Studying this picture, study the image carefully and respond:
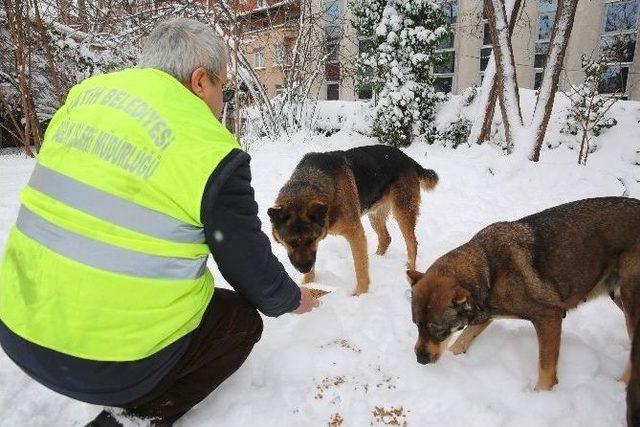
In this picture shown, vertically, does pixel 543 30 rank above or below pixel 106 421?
above

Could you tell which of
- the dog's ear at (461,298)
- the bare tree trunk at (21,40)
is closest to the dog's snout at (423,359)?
the dog's ear at (461,298)

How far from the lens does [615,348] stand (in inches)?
117

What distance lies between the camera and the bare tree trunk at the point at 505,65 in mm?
8258

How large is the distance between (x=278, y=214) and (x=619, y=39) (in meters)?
17.2

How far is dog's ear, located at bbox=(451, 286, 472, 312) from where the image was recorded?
2.51m

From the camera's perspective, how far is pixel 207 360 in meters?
2.31

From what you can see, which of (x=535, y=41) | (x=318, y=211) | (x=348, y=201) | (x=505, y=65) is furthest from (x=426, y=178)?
(x=535, y=41)

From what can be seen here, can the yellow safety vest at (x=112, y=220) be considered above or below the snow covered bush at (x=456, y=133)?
above

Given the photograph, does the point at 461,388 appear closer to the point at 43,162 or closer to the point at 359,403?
the point at 359,403

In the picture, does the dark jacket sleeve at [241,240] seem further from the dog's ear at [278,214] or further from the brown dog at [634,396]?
the brown dog at [634,396]

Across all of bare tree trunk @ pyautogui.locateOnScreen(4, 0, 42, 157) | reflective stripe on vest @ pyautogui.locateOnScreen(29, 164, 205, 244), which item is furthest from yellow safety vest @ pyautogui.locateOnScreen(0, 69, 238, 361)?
bare tree trunk @ pyautogui.locateOnScreen(4, 0, 42, 157)

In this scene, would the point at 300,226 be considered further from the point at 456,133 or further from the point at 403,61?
the point at 403,61

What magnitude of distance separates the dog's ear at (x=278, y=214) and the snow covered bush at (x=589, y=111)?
9.71m

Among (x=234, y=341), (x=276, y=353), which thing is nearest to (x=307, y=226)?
(x=276, y=353)
